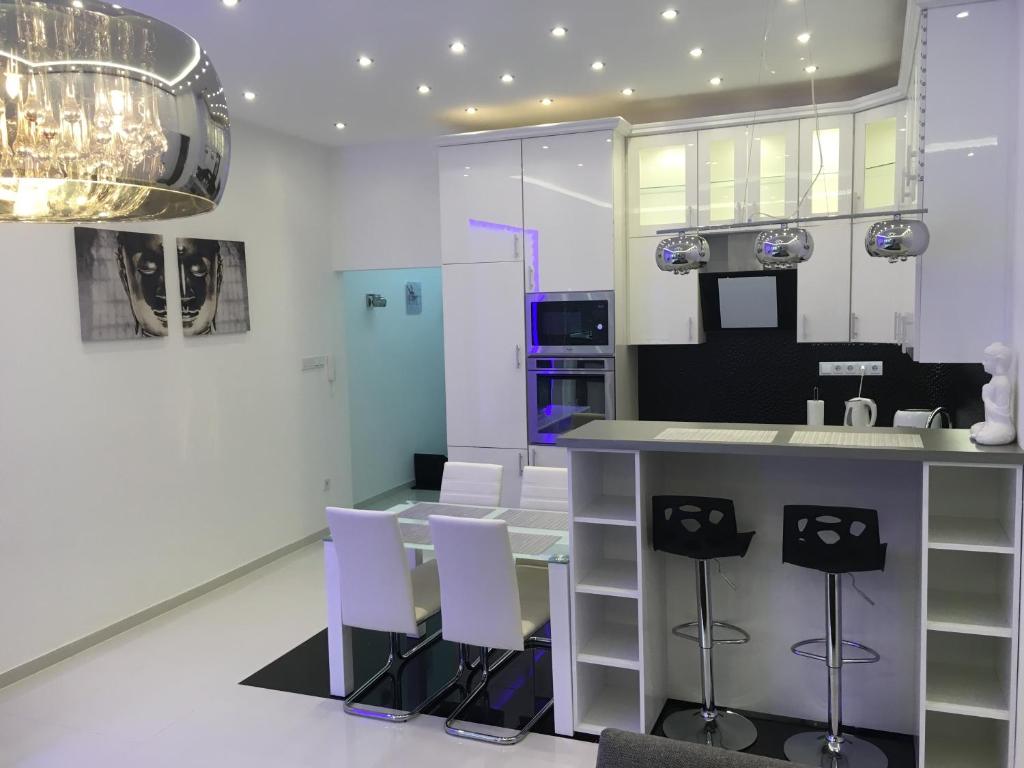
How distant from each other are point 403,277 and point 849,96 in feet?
13.2

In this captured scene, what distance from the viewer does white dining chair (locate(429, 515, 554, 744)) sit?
3154 millimetres

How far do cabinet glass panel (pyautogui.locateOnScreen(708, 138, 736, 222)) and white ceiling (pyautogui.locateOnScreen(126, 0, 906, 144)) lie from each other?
1.07 feet

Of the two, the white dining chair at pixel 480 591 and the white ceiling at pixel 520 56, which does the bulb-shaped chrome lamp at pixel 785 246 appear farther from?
the white dining chair at pixel 480 591

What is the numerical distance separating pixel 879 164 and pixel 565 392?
2.29 meters

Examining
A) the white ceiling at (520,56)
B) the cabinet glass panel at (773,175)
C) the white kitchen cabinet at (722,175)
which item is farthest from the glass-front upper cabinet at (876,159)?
the white kitchen cabinet at (722,175)

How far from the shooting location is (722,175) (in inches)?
203

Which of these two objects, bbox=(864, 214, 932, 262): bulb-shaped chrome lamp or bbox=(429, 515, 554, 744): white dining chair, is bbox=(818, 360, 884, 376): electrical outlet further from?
bbox=(429, 515, 554, 744): white dining chair

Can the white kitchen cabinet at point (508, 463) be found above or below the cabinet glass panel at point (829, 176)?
below

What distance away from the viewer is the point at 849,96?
16.5ft

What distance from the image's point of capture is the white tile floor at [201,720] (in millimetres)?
3203

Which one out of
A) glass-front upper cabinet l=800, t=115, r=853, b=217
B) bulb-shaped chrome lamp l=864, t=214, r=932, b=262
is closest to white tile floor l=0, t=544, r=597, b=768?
bulb-shaped chrome lamp l=864, t=214, r=932, b=262

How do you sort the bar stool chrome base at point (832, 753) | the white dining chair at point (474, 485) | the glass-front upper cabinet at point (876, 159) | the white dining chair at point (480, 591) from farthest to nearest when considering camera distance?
the glass-front upper cabinet at point (876, 159) → the white dining chair at point (474, 485) → the white dining chair at point (480, 591) → the bar stool chrome base at point (832, 753)

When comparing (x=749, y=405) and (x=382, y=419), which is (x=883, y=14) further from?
(x=382, y=419)

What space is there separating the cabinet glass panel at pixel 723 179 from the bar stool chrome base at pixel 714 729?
9.77 ft
